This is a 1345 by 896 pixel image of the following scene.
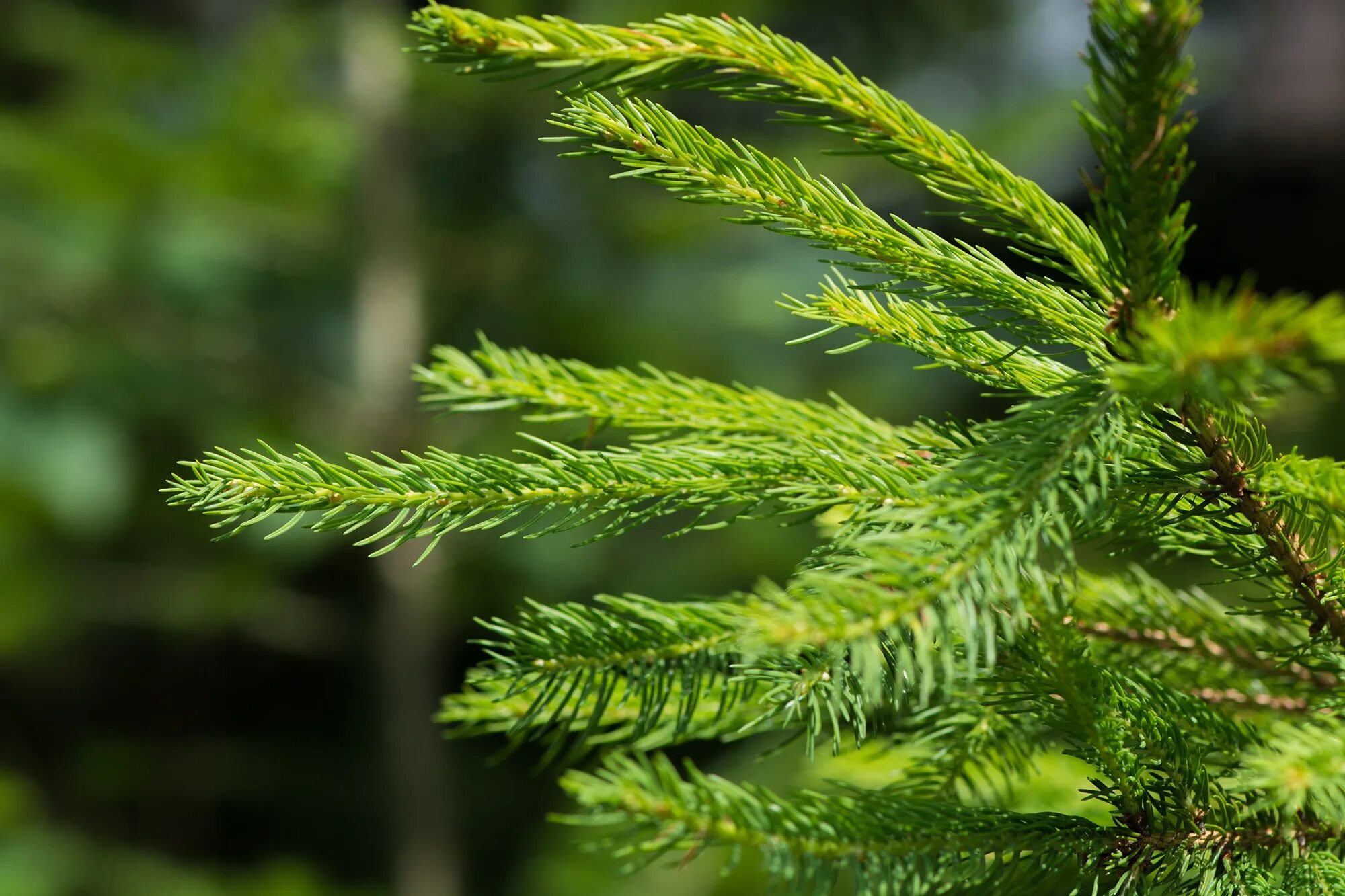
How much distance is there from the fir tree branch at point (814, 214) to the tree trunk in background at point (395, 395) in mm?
1740

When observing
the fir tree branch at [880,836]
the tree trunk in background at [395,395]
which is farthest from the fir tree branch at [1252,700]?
the tree trunk in background at [395,395]

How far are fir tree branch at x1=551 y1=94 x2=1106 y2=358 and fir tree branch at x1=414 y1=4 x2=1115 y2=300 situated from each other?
1cm

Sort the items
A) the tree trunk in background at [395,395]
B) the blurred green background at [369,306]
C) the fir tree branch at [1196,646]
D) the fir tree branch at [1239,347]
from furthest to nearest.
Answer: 1. the tree trunk in background at [395,395]
2. the blurred green background at [369,306]
3. the fir tree branch at [1196,646]
4. the fir tree branch at [1239,347]

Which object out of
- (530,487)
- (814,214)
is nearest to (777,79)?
(814,214)

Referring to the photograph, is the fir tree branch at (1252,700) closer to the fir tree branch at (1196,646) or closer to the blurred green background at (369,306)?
the fir tree branch at (1196,646)

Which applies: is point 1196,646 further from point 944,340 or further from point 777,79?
point 777,79

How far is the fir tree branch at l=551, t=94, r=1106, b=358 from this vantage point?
0.33m

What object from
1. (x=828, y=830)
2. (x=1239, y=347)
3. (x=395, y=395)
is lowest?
(x=828, y=830)

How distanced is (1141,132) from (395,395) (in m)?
1.89

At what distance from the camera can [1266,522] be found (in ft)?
1.09

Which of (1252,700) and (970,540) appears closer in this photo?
(970,540)

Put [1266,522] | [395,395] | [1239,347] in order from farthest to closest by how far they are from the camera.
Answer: [395,395], [1266,522], [1239,347]

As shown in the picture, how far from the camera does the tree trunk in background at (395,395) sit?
79.5 inches

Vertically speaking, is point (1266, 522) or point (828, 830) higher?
point (1266, 522)
